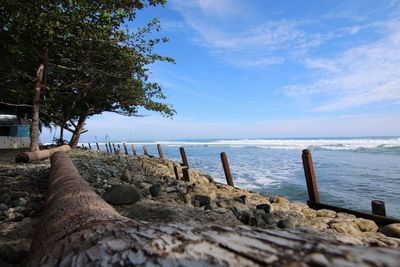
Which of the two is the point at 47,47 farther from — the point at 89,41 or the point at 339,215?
the point at 339,215

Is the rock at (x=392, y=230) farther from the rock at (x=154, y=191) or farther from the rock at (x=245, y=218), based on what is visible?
the rock at (x=154, y=191)

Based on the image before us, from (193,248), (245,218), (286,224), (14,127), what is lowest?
(286,224)

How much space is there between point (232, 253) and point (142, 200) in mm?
4956

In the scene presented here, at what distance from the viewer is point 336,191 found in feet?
35.4

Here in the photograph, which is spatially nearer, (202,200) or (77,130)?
(202,200)

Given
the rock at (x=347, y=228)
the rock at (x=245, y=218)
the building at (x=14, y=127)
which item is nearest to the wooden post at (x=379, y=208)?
the rock at (x=347, y=228)

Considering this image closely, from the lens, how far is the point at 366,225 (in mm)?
6082

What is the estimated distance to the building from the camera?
2303cm

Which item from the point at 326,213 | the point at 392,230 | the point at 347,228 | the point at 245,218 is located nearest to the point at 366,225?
the point at 392,230

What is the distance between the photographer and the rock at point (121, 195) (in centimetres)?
521

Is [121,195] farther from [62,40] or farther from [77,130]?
[77,130]

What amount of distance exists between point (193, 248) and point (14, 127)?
90.3 ft

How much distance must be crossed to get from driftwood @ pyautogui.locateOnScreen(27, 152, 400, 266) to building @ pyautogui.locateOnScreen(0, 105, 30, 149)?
24.9m

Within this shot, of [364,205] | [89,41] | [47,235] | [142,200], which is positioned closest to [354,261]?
[47,235]
